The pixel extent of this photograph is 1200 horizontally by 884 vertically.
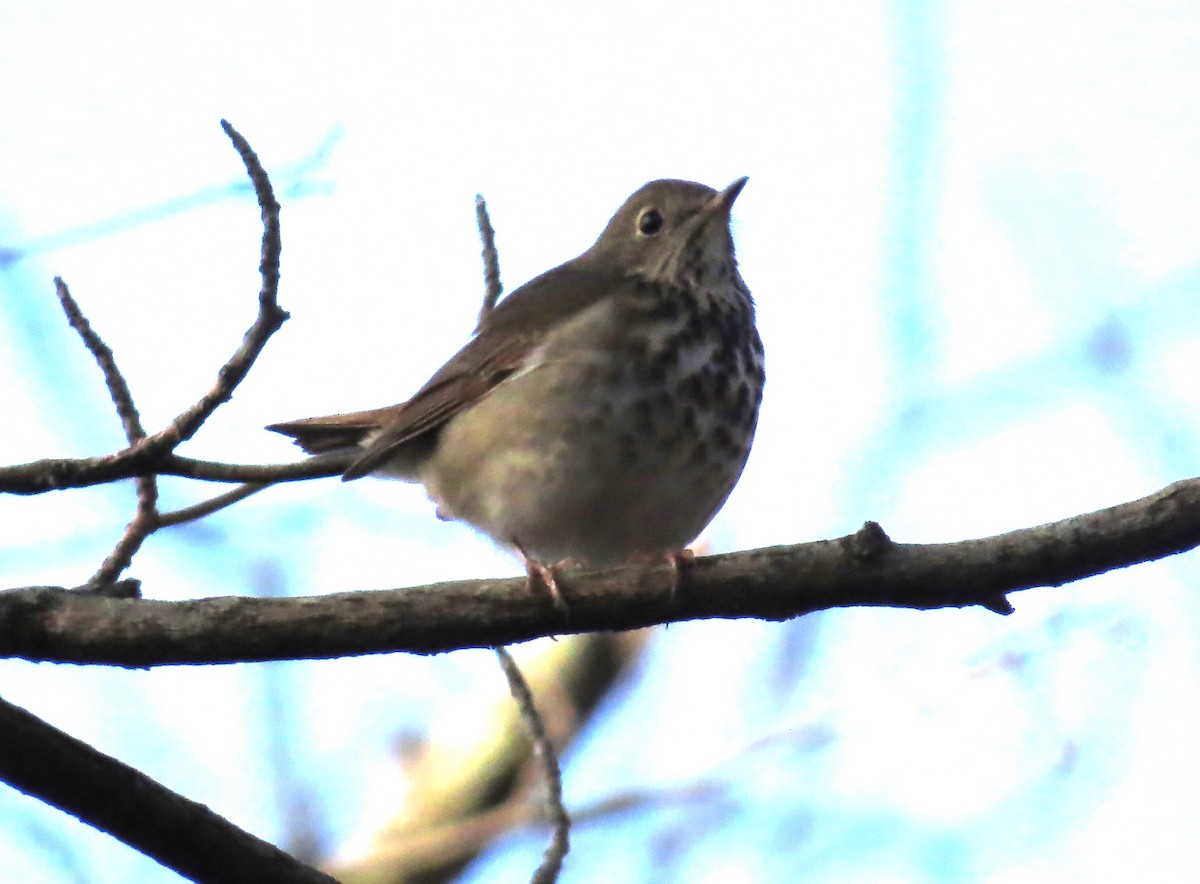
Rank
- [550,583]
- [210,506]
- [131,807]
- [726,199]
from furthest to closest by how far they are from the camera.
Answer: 1. [726,199]
2. [210,506]
3. [550,583]
4. [131,807]

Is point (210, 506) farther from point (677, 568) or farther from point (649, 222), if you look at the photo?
point (649, 222)

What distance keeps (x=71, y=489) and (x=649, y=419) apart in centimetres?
219

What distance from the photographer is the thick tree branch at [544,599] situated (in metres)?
3.56

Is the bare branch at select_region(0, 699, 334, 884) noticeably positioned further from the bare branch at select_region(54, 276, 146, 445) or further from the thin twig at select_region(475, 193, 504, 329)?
the thin twig at select_region(475, 193, 504, 329)

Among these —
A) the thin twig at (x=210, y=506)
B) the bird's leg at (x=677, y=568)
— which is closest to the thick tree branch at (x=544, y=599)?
the bird's leg at (x=677, y=568)

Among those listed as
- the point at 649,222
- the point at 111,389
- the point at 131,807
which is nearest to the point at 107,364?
the point at 111,389

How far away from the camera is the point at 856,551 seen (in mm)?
3645

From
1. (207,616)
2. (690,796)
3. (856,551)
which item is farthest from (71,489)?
(690,796)

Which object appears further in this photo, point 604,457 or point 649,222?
point 649,222

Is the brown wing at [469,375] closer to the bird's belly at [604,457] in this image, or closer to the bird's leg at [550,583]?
the bird's belly at [604,457]

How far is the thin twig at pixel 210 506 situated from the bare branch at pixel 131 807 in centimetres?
121

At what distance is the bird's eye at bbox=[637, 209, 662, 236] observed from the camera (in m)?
6.77

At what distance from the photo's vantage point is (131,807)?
353 cm

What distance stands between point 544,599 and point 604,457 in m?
1.75
